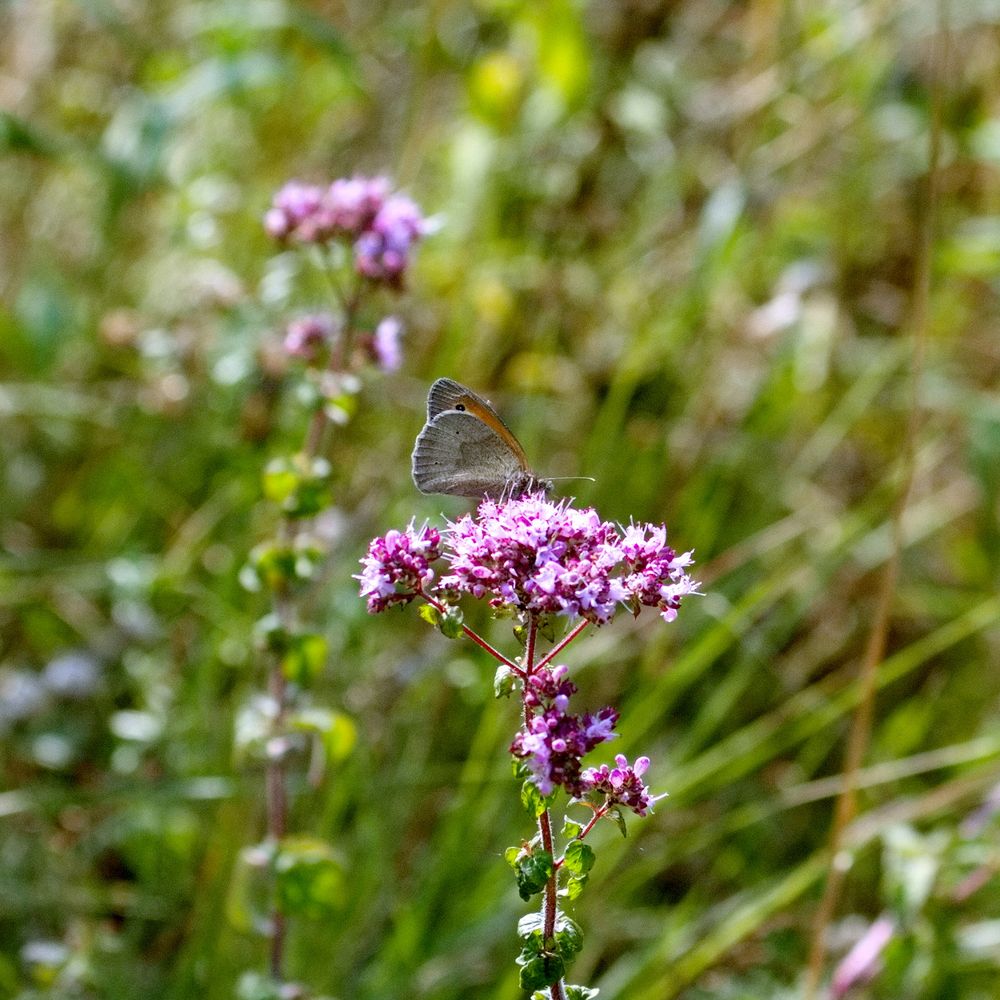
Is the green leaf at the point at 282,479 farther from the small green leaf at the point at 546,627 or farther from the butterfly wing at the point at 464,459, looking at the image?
the small green leaf at the point at 546,627

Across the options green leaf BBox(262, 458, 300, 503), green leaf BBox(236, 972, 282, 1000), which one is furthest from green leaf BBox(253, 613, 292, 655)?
green leaf BBox(236, 972, 282, 1000)

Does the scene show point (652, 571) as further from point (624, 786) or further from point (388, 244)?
point (388, 244)

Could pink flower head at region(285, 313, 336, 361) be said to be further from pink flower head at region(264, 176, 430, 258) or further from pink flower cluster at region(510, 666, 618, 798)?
pink flower cluster at region(510, 666, 618, 798)

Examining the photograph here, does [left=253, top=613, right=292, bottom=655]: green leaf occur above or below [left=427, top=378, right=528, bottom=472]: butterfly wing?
below

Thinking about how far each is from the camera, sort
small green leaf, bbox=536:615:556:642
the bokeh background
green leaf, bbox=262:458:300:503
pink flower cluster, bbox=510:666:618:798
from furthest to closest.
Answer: the bokeh background
green leaf, bbox=262:458:300:503
small green leaf, bbox=536:615:556:642
pink flower cluster, bbox=510:666:618:798

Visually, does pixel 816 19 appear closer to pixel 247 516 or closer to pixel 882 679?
pixel 882 679

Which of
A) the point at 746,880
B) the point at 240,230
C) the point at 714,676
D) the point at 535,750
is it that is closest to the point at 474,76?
the point at 240,230

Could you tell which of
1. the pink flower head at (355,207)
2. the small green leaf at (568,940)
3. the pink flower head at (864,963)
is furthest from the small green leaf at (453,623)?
the pink flower head at (864,963)
